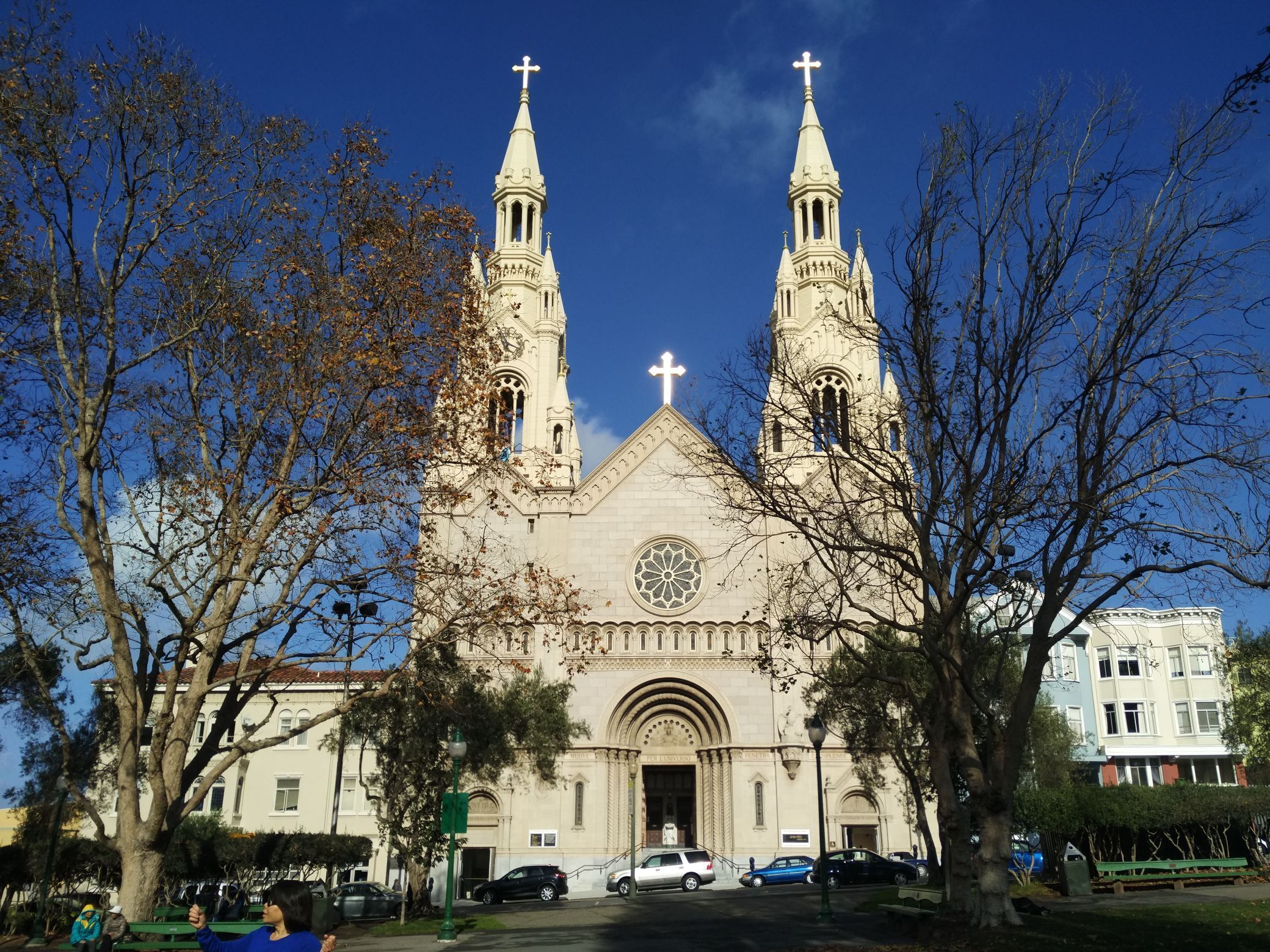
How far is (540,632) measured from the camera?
39.6m

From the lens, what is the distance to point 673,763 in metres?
39.7

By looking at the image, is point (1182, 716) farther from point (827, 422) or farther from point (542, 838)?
point (827, 422)

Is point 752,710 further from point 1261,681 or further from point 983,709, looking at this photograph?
point 983,709

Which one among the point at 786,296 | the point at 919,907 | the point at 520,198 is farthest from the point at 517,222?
the point at 919,907

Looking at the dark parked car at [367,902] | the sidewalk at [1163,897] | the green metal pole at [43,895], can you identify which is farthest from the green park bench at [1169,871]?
the green metal pole at [43,895]

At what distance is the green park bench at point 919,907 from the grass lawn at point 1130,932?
0.88 meters

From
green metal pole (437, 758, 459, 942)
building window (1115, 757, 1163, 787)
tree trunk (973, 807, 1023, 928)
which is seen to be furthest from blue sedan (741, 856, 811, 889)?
building window (1115, 757, 1163, 787)

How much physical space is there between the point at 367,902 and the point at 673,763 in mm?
13915

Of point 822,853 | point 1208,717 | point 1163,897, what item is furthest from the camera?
point 1208,717

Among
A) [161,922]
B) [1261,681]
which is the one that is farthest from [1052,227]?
[1261,681]

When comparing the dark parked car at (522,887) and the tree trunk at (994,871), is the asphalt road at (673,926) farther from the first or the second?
the dark parked car at (522,887)

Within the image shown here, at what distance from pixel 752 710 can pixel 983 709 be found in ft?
79.6

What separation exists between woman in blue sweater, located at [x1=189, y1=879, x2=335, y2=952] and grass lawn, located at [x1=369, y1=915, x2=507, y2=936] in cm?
1707

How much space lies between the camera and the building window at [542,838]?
3691cm
